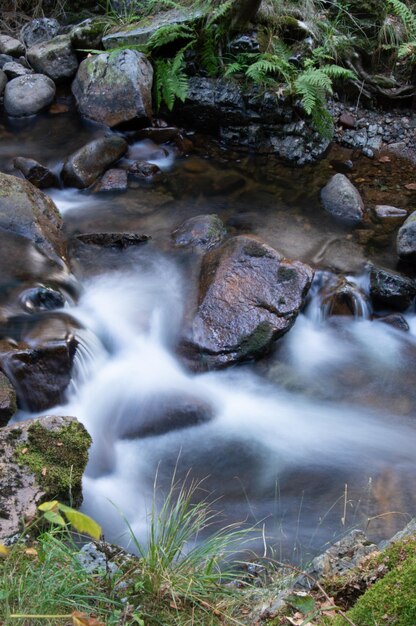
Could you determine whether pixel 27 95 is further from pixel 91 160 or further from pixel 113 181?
pixel 113 181

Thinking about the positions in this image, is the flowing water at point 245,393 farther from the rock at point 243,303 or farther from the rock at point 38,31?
the rock at point 38,31

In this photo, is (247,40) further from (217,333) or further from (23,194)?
(217,333)

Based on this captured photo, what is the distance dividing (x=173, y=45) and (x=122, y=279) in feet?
13.9

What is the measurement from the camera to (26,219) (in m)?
5.96

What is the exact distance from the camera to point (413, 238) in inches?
247

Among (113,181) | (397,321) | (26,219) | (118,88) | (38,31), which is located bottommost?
(397,321)

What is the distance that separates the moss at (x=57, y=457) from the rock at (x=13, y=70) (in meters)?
7.00

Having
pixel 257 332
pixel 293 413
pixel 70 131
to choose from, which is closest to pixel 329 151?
pixel 70 131

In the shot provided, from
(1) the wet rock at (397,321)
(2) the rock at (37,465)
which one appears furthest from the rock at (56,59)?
(2) the rock at (37,465)

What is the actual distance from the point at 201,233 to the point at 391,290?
206 centimetres

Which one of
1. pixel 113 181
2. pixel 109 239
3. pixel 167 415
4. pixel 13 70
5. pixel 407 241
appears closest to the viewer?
pixel 167 415

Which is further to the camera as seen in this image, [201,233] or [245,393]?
[201,233]

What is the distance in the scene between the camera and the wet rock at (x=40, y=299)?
522 centimetres

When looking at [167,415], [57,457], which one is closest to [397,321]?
[167,415]
